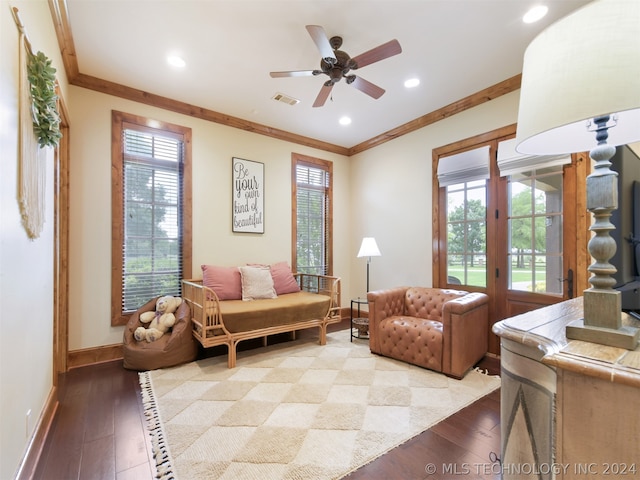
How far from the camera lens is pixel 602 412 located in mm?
665

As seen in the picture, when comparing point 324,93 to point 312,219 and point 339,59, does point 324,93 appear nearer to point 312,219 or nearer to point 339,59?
point 339,59

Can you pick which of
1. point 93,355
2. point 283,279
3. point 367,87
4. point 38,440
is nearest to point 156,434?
point 38,440

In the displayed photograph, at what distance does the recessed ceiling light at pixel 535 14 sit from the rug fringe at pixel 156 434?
3.80 metres

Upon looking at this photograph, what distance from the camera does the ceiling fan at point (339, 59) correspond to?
2098 mm

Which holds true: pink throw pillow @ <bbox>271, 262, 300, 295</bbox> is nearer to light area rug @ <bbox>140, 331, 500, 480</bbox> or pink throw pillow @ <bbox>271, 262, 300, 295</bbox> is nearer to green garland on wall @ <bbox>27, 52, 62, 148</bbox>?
light area rug @ <bbox>140, 331, 500, 480</bbox>

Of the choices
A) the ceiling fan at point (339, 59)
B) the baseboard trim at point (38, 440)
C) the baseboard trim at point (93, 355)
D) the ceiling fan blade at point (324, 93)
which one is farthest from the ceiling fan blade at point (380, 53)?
the baseboard trim at point (93, 355)

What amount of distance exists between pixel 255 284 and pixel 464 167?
9.55ft

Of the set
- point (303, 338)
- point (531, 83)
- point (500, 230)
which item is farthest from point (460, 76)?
point (303, 338)

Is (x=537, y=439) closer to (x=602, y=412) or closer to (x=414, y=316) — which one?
(x=602, y=412)

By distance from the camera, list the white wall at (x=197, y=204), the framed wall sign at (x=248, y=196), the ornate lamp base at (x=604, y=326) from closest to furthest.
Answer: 1. the ornate lamp base at (x=604, y=326)
2. the white wall at (x=197, y=204)
3. the framed wall sign at (x=248, y=196)

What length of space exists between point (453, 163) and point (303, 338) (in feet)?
9.69

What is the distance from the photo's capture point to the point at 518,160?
2996mm

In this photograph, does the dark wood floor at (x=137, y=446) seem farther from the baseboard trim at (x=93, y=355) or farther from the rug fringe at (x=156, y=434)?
the baseboard trim at (x=93, y=355)

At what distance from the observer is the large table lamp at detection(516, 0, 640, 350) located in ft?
2.19
